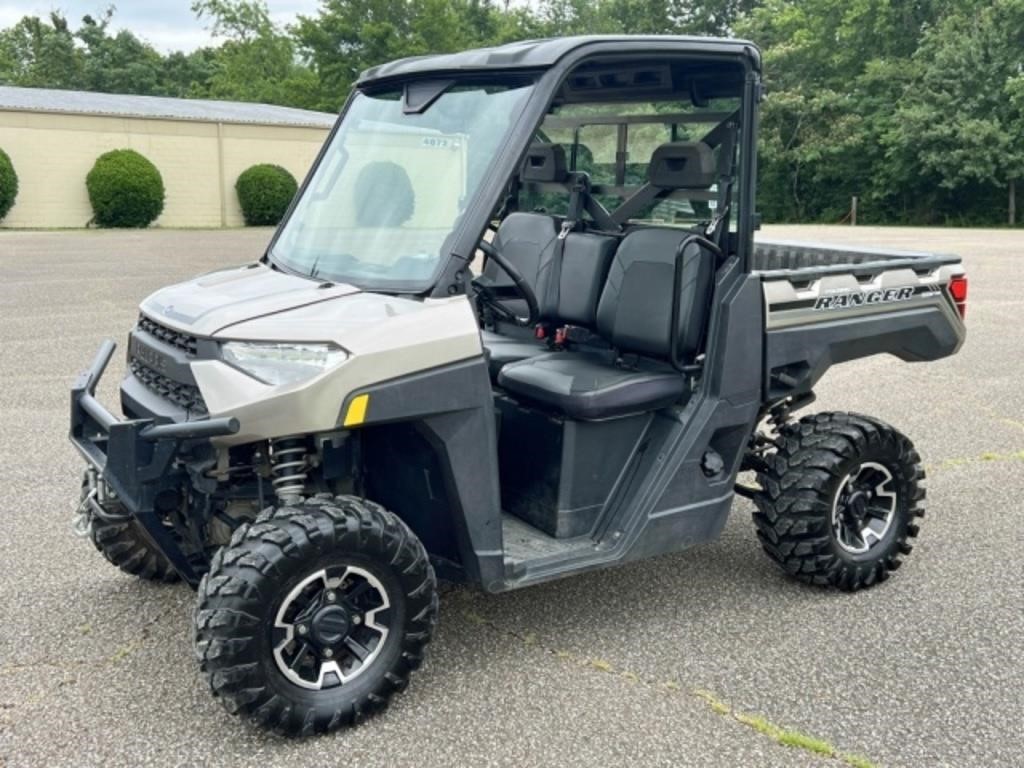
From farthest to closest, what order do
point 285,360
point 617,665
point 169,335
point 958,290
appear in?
1. point 958,290
2. point 617,665
3. point 169,335
4. point 285,360

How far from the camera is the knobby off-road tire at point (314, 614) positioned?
9.17 ft

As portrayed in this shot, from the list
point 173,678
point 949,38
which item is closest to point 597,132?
point 173,678

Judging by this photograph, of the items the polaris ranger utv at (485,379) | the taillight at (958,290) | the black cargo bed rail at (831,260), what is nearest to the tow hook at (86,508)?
the polaris ranger utv at (485,379)

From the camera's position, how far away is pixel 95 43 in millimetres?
56219

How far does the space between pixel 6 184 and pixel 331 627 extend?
23107 millimetres

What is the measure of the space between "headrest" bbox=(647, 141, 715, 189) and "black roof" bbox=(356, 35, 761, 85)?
0.37 metres

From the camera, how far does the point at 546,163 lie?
4.52m

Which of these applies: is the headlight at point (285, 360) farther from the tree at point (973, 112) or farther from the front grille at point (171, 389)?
the tree at point (973, 112)

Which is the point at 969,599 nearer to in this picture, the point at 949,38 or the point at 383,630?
the point at 383,630

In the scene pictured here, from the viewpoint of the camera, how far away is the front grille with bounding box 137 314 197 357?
3.01 meters

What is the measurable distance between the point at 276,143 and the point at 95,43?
35.6 m

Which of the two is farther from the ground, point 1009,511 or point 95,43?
point 95,43

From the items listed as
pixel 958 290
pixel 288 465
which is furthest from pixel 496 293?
pixel 958 290

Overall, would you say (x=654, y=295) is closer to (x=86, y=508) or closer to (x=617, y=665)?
(x=617, y=665)
